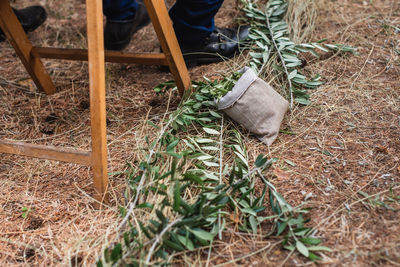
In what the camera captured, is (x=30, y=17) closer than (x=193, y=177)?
No

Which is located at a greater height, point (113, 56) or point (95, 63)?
point (95, 63)

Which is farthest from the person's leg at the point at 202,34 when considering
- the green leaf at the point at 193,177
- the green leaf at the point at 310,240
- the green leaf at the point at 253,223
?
the green leaf at the point at 310,240

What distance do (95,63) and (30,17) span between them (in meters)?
1.98

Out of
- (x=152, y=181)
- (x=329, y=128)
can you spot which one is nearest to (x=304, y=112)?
(x=329, y=128)

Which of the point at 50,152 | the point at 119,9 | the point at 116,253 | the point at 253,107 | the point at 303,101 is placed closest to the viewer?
the point at 116,253

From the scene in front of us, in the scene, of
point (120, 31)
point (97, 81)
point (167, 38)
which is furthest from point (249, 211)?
point (120, 31)

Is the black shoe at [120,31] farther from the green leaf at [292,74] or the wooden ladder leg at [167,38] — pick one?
the green leaf at [292,74]

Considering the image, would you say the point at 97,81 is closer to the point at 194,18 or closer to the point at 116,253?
the point at 116,253

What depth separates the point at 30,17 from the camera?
2809 mm

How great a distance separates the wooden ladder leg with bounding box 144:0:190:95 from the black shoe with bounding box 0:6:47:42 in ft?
5.55

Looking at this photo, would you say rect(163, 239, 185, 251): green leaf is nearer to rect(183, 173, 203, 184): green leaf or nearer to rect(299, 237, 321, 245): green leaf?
rect(183, 173, 203, 184): green leaf

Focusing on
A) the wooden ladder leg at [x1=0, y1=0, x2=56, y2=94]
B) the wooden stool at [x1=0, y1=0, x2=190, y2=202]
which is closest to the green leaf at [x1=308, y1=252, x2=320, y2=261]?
the wooden stool at [x1=0, y1=0, x2=190, y2=202]

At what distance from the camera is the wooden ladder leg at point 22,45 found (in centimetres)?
185

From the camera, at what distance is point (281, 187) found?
1.37 metres
